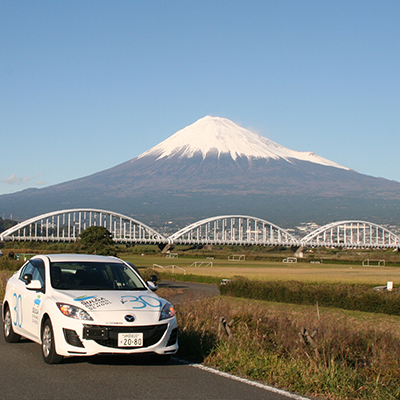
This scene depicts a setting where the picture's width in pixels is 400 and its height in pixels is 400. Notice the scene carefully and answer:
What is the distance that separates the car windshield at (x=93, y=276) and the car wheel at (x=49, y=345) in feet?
2.84

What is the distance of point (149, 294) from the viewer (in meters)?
10.6

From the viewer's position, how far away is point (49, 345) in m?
9.77

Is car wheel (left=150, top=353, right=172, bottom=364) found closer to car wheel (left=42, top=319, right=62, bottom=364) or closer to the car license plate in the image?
the car license plate

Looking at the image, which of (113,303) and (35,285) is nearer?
(113,303)

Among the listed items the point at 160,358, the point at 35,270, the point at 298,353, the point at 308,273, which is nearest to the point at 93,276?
the point at 35,270

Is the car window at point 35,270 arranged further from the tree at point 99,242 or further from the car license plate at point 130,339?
the tree at point 99,242

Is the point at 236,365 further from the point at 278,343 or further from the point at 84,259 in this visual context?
the point at 84,259

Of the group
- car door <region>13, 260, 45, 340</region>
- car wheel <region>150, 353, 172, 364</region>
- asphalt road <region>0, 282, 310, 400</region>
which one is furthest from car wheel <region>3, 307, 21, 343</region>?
car wheel <region>150, 353, 172, 364</region>

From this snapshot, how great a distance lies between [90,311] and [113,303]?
0.42 metres

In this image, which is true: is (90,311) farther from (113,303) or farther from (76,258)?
(76,258)

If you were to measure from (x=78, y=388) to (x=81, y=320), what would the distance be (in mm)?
1304

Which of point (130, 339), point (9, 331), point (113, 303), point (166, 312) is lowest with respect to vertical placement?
point (9, 331)

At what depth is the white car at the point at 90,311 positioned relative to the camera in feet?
30.3

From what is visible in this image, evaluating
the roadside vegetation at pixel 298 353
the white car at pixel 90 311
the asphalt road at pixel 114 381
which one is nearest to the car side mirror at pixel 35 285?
the white car at pixel 90 311
